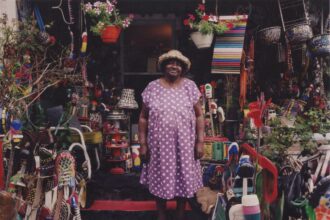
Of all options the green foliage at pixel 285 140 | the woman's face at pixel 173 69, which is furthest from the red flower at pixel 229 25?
the green foliage at pixel 285 140

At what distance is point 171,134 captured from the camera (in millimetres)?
4602

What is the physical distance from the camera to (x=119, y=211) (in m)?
5.40

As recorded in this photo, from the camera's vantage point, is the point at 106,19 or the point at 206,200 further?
the point at 106,19

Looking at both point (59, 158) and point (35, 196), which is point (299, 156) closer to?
point (59, 158)

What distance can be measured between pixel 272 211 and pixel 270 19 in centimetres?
378

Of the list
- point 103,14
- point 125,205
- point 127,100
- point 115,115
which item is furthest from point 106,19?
point 125,205

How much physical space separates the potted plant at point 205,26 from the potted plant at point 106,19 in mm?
978

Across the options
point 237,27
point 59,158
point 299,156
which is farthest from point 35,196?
point 237,27

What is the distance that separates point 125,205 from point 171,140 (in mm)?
1453

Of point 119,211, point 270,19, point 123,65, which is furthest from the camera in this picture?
point 123,65

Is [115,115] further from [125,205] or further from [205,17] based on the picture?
[205,17]

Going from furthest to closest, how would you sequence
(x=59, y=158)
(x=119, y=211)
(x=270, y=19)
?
(x=270, y=19) → (x=119, y=211) → (x=59, y=158)

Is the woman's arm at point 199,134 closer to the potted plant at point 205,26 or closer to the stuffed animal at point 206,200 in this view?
the stuffed animal at point 206,200

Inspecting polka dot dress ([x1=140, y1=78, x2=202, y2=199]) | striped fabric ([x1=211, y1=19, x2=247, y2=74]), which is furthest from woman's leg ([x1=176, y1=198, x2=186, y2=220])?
striped fabric ([x1=211, y1=19, x2=247, y2=74])
